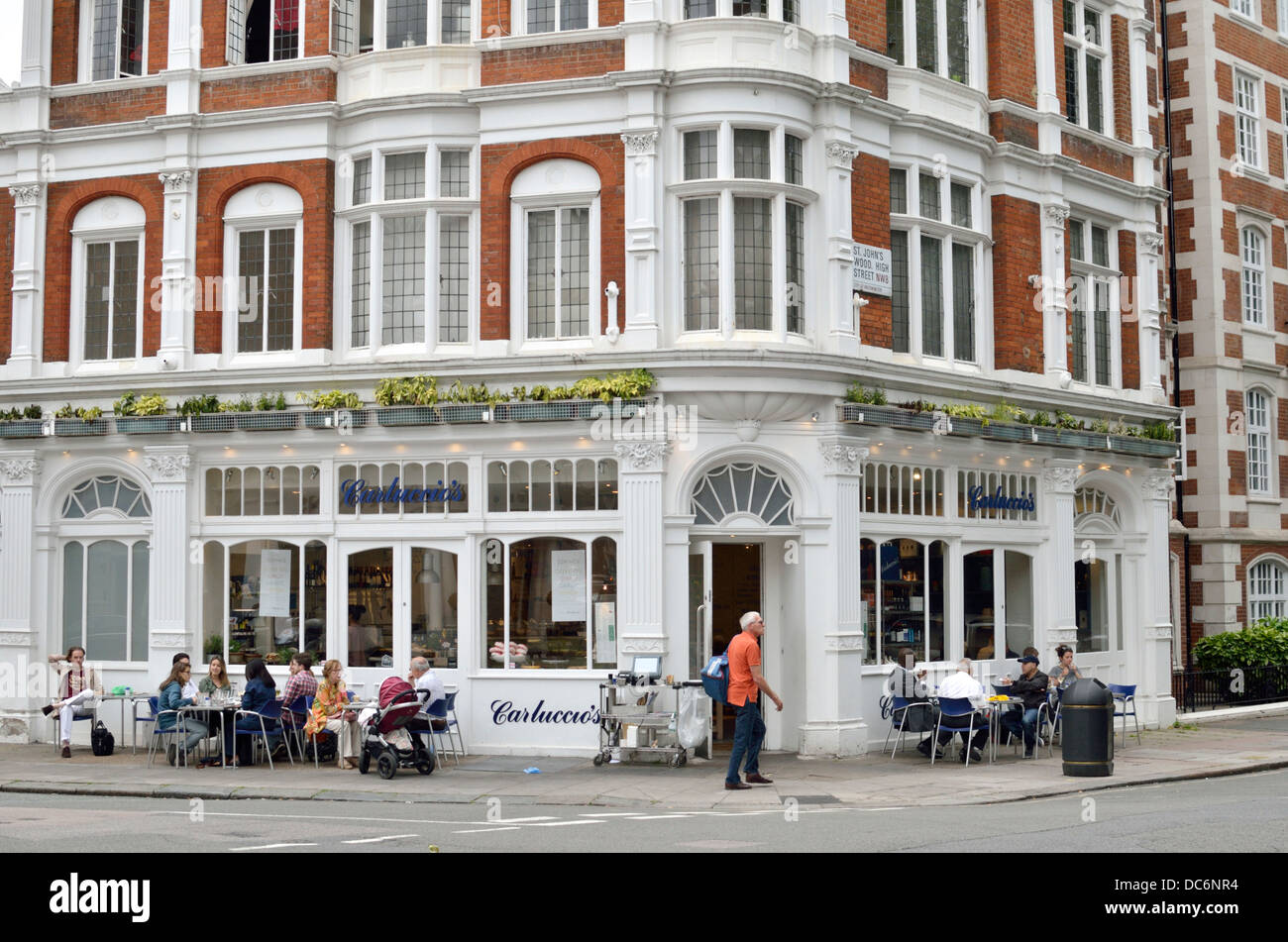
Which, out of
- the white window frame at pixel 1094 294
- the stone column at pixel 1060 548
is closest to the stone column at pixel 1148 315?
the white window frame at pixel 1094 294

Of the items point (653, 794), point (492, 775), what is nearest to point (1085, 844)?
point (653, 794)

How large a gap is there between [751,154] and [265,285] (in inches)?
295

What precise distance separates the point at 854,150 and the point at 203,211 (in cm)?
962

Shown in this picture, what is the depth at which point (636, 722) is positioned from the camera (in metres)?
19.7

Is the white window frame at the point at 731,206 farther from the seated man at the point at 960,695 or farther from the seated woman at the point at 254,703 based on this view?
the seated woman at the point at 254,703

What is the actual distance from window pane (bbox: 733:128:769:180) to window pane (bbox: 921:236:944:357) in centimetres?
363

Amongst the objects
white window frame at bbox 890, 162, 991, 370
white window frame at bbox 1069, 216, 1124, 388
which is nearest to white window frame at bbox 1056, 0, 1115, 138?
white window frame at bbox 1069, 216, 1124, 388

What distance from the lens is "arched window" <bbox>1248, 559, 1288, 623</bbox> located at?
33.6 m

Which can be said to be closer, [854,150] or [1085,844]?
[1085,844]

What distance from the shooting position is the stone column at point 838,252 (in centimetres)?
2125

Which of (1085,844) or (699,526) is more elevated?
(699,526)

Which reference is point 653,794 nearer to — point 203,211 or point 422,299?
point 422,299

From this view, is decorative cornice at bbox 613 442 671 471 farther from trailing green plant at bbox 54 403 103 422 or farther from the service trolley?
trailing green plant at bbox 54 403 103 422

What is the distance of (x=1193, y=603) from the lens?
33375mm
